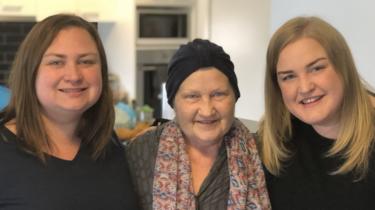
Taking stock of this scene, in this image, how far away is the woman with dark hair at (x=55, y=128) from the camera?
1.28m

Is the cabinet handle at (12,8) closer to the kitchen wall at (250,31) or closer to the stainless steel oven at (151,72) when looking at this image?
the kitchen wall at (250,31)

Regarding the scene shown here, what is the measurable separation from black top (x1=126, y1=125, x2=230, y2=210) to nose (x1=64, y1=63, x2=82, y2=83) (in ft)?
0.97

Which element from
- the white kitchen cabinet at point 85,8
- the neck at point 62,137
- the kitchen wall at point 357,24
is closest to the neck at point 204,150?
the neck at point 62,137

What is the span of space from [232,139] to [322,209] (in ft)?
1.07

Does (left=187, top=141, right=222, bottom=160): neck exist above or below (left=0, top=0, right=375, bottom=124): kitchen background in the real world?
below

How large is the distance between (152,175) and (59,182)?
269 millimetres

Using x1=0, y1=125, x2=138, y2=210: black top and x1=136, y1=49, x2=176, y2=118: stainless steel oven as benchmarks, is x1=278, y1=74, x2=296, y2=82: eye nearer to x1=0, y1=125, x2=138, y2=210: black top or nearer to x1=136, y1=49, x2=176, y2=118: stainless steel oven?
x1=0, y1=125, x2=138, y2=210: black top

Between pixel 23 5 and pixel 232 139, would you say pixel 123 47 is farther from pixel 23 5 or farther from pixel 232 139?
pixel 232 139

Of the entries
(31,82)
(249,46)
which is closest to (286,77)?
(31,82)

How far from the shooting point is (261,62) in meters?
3.29

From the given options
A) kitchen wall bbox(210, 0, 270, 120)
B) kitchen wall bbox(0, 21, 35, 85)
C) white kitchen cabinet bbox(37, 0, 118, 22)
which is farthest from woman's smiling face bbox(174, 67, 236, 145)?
kitchen wall bbox(0, 21, 35, 85)

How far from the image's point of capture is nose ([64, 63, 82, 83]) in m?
1.32

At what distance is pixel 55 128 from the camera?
4.68ft

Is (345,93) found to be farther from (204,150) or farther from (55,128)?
(55,128)
